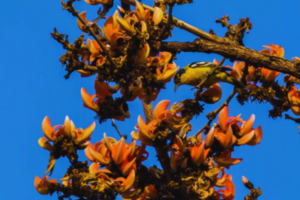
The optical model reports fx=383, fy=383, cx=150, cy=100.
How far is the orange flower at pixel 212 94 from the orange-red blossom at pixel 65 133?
1208 mm

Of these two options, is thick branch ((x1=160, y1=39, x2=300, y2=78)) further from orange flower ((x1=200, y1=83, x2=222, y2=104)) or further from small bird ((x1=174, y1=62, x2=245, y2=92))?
small bird ((x1=174, y1=62, x2=245, y2=92))

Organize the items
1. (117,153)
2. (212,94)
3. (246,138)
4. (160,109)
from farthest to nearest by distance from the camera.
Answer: (212,94) < (246,138) < (160,109) < (117,153)

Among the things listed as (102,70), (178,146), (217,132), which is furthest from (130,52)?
(217,132)

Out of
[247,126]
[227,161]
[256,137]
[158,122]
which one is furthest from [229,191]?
→ [158,122]

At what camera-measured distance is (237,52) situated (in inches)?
136

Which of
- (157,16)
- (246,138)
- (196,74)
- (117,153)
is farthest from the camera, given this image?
(196,74)

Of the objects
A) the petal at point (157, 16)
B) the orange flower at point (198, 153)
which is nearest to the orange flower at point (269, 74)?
the orange flower at point (198, 153)

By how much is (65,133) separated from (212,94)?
5.14 feet

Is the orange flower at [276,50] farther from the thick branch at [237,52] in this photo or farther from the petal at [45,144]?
the petal at [45,144]

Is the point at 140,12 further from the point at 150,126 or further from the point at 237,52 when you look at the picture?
the point at 150,126

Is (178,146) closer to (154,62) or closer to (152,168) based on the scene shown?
(152,168)

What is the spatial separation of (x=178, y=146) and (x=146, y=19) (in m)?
1.28

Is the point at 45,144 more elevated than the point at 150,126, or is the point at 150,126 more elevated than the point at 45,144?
the point at 150,126

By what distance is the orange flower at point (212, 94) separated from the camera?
4000mm
